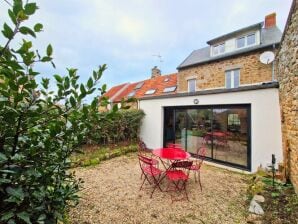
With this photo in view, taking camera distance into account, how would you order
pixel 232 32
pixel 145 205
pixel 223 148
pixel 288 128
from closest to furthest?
1. pixel 145 205
2. pixel 288 128
3. pixel 223 148
4. pixel 232 32

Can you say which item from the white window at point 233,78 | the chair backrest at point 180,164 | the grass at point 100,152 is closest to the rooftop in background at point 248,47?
the white window at point 233,78

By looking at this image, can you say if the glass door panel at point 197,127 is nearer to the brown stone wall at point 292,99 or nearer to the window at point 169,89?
the brown stone wall at point 292,99

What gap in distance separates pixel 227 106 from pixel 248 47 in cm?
656

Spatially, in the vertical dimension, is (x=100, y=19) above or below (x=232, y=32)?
below

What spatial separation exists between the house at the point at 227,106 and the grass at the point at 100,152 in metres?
1.38

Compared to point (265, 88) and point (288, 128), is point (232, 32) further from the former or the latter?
point (288, 128)

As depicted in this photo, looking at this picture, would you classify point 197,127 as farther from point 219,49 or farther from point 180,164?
point 219,49

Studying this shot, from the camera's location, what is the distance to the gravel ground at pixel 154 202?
335 cm

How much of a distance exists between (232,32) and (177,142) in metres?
8.45

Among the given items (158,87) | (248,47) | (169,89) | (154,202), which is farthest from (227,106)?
(158,87)

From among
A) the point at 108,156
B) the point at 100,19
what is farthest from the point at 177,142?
the point at 100,19

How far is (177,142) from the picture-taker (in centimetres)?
838

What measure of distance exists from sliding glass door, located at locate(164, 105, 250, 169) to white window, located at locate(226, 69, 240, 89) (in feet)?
15.6

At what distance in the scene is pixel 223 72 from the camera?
1116 cm
